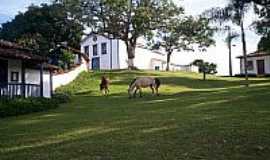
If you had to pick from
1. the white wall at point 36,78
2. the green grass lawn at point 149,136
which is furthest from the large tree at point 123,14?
the green grass lawn at point 149,136

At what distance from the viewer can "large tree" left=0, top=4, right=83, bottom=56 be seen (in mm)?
58219

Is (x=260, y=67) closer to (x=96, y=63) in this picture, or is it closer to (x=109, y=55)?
(x=109, y=55)

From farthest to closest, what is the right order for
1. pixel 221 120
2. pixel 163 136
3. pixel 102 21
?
pixel 102 21 < pixel 221 120 < pixel 163 136

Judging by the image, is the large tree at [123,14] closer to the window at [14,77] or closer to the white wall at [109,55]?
the white wall at [109,55]

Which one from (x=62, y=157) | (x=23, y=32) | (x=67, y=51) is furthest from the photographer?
(x=23, y=32)

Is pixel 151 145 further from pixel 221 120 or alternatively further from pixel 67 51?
pixel 67 51

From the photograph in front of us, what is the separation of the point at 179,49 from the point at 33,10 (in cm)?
2101

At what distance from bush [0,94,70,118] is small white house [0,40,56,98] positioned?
1822mm

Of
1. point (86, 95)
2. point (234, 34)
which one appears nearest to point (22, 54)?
point (86, 95)

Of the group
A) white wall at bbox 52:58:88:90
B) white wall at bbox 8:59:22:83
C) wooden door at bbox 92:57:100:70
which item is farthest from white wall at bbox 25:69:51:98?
wooden door at bbox 92:57:100:70

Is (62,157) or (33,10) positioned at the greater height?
(33,10)

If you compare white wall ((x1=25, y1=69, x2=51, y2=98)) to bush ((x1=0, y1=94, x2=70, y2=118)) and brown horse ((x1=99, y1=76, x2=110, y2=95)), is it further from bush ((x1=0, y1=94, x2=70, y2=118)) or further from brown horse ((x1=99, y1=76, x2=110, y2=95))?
bush ((x1=0, y1=94, x2=70, y2=118))

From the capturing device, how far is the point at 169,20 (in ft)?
185

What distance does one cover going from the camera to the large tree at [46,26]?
5822 centimetres
